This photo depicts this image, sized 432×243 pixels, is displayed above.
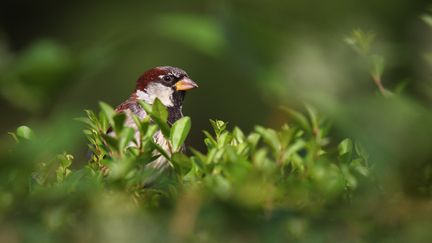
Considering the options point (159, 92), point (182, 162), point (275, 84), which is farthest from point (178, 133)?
point (159, 92)

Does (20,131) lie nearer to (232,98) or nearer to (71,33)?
(232,98)

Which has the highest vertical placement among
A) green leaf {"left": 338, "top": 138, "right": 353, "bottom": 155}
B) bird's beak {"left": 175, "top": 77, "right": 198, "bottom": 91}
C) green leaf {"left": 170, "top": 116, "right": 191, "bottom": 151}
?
green leaf {"left": 338, "top": 138, "right": 353, "bottom": 155}

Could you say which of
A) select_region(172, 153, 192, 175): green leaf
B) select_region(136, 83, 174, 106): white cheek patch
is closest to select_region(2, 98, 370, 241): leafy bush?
select_region(172, 153, 192, 175): green leaf

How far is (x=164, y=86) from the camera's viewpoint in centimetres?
326

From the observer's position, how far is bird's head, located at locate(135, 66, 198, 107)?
128 inches

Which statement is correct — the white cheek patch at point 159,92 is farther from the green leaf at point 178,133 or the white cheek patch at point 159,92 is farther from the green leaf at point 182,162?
the green leaf at point 182,162

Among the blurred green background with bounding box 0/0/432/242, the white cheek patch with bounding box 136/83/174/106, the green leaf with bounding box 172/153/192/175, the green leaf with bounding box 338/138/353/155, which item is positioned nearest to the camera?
the blurred green background with bounding box 0/0/432/242

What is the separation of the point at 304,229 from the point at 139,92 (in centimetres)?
268

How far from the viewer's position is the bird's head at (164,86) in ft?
10.6

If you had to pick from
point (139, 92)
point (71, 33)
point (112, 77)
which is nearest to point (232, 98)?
point (112, 77)

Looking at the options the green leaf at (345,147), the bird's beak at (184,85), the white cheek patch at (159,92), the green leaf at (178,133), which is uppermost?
the green leaf at (345,147)

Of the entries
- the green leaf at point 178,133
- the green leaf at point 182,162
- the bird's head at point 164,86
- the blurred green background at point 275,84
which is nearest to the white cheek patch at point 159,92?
the bird's head at point 164,86

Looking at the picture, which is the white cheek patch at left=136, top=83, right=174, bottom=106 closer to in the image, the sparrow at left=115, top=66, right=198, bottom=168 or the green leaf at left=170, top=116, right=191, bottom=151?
the sparrow at left=115, top=66, right=198, bottom=168

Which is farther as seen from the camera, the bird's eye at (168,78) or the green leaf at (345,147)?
the bird's eye at (168,78)
